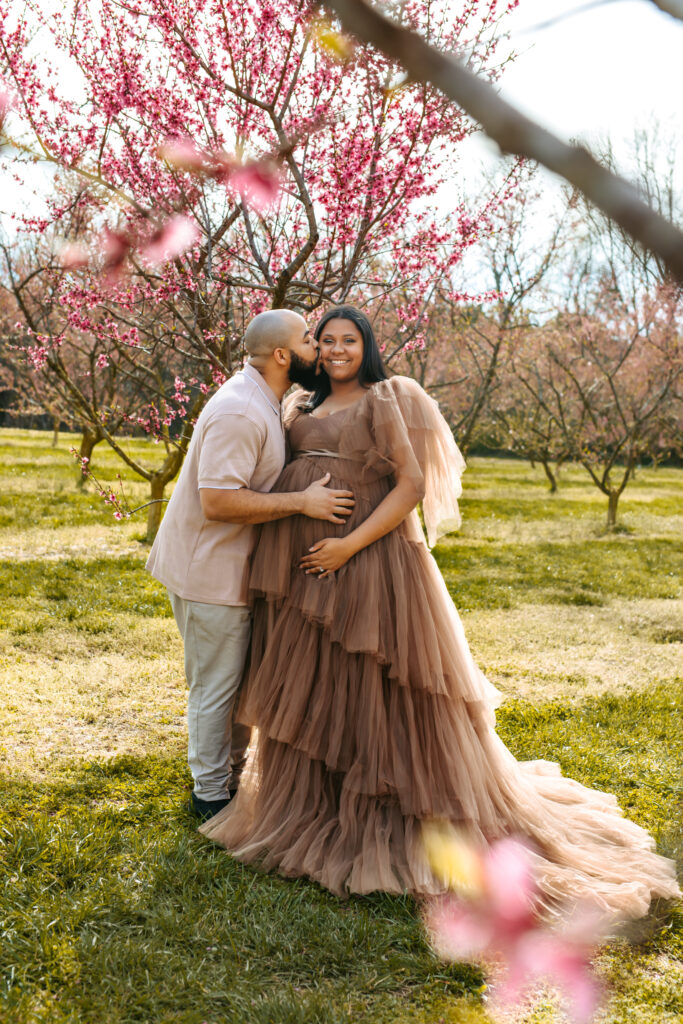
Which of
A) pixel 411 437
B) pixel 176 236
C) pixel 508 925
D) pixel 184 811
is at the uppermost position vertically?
pixel 176 236

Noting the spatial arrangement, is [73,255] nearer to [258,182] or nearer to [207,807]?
[258,182]

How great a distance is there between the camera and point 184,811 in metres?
3.23

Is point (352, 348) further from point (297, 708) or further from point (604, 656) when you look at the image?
point (604, 656)

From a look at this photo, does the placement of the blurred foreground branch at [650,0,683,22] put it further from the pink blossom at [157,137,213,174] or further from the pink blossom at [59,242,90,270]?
the pink blossom at [59,242,90,270]

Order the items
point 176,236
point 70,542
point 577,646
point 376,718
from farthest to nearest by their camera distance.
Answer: point 70,542 → point 577,646 → point 176,236 → point 376,718

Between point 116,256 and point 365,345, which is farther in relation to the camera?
point 116,256

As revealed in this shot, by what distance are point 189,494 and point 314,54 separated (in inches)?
120

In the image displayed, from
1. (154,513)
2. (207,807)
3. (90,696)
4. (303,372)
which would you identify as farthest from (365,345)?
(154,513)

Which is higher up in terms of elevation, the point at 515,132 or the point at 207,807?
the point at 515,132

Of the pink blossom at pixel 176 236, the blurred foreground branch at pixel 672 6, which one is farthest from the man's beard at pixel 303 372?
the blurred foreground branch at pixel 672 6

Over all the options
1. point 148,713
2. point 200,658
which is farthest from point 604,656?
point 200,658

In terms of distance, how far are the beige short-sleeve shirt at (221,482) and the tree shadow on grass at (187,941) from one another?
3.16ft

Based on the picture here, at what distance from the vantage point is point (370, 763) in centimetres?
278

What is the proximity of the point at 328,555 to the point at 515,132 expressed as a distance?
2326mm
